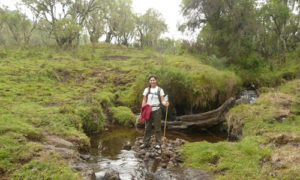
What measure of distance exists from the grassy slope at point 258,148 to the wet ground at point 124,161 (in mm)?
777

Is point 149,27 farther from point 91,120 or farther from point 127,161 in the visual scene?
point 127,161

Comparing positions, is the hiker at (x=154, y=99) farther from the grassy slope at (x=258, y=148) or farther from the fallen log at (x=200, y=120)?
the fallen log at (x=200, y=120)

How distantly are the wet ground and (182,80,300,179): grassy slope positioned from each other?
777 mm

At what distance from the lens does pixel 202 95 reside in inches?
538

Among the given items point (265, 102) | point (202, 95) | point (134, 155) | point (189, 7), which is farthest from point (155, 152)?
point (189, 7)

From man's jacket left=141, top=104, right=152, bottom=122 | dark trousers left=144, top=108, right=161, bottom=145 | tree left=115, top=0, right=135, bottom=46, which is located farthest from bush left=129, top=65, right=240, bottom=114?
tree left=115, top=0, right=135, bottom=46

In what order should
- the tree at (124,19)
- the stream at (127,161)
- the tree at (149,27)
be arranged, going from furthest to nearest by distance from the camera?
the tree at (149,27) → the tree at (124,19) → the stream at (127,161)

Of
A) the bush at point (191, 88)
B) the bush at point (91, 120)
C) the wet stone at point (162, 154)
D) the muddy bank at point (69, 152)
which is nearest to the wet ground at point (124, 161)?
the wet stone at point (162, 154)

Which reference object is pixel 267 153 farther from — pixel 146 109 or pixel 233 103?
pixel 233 103

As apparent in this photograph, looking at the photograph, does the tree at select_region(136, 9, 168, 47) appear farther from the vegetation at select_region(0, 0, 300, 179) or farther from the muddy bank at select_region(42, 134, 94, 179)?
the muddy bank at select_region(42, 134, 94, 179)

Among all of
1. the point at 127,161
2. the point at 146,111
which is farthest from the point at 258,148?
the point at 127,161

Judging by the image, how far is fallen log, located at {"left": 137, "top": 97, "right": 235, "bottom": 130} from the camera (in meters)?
12.0

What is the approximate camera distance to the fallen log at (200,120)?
473 inches

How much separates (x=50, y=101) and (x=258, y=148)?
971 centimetres
